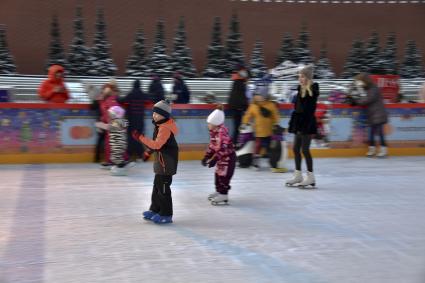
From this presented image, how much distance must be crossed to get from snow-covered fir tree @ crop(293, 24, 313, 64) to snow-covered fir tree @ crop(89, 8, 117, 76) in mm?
9204

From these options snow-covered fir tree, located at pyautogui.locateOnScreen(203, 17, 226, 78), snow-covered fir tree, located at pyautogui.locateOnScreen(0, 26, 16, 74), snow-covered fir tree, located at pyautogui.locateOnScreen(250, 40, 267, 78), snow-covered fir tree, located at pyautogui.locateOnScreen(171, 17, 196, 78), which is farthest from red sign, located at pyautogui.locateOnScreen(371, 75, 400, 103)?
snow-covered fir tree, located at pyautogui.locateOnScreen(0, 26, 16, 74)

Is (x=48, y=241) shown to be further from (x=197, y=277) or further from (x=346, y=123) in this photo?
(x=346, y=123)

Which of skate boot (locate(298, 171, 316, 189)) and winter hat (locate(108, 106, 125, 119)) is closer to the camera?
skate boot (locate(298, 171, 316, 189))

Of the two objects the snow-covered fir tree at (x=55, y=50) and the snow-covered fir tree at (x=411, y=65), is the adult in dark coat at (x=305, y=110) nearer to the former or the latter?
the snow-covered fir tree at (x=55, y=50)

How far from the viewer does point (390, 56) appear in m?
31.5

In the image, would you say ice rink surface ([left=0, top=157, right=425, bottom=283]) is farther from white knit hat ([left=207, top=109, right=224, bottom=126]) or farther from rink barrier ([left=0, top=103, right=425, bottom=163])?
rink barrier ([left=0, top=103, right=425, bottom=163])

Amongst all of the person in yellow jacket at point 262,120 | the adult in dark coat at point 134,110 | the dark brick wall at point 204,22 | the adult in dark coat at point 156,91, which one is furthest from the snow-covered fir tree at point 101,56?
the person in yellow jacket at point 262,120

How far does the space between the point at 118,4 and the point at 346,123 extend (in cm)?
2000

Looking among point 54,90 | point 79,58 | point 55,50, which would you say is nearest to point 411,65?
point 79,58

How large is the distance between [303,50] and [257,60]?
98.4 inches

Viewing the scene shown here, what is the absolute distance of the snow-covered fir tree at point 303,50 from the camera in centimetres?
3041

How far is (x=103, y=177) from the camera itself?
9.46 metres

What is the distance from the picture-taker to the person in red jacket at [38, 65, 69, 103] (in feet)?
36.4

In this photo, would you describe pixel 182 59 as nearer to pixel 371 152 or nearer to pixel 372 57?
pixel 372 57
